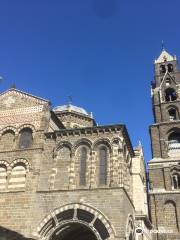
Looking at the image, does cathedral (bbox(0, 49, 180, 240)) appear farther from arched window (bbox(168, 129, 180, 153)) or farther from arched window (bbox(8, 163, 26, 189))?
arched window (bbox(168, 129, 180, 153))

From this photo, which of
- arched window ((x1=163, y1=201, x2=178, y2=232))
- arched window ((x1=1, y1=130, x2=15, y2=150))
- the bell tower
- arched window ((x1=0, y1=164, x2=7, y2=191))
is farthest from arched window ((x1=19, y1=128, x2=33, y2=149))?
arched window ((x1=163, y1=201, x2=178, y2=232))

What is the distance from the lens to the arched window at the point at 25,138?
22984mm

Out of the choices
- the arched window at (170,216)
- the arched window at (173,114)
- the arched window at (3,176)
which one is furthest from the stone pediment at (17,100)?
the arched window at (173,114)

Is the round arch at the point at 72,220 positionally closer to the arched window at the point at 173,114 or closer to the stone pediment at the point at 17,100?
the stone pediment at the point at 17,100

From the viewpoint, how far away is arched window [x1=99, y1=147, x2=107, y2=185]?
68.2 feet

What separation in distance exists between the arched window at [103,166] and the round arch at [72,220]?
196 cm

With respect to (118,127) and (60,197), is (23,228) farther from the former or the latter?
(118,127)

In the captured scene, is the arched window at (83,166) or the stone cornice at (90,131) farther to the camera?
the stone cornice at (90,131)

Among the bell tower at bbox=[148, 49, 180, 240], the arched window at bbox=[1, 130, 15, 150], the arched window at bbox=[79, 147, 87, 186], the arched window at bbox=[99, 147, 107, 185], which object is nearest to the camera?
the arched window at bbox=[99, 147, 107, 185]

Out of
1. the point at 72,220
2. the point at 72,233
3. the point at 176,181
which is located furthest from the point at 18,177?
the point at 176,181

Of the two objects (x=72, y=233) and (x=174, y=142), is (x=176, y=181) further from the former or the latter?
(x=72, y=233)

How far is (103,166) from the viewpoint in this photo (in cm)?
2128

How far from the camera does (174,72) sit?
127 feet

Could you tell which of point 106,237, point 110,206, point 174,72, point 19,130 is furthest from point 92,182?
point 174,72
